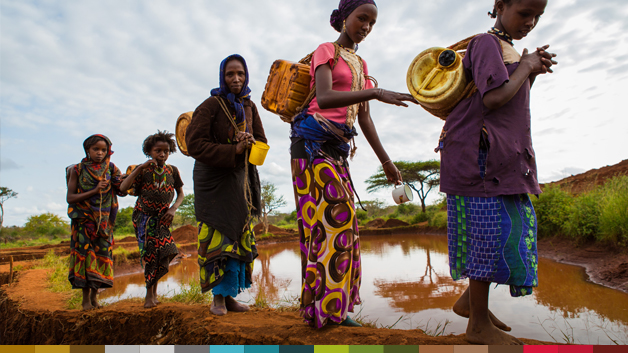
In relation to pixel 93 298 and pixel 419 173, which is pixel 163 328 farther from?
pixel 419 173

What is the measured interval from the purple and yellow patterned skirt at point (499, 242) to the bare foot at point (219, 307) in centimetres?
174

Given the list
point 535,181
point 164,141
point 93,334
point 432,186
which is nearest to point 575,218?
point 535,181

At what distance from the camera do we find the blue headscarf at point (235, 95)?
2848 mm

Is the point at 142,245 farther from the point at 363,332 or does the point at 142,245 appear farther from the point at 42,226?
the point at 42,226

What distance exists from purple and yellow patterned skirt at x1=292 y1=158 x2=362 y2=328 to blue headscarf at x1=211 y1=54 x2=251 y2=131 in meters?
1.05

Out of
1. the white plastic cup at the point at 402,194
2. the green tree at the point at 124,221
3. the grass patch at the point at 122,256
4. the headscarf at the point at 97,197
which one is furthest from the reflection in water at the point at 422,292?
the green tree at the point at 124,221

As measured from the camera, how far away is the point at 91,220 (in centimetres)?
365

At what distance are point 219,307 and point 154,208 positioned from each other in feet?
4.85

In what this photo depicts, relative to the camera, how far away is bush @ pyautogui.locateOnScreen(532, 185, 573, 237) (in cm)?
781

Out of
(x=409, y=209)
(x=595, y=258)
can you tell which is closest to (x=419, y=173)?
(x=409, y=209)

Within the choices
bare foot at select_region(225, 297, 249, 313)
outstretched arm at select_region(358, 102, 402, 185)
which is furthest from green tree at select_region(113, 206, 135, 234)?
outstretched arm at select_region(358, 102, 402, 185)

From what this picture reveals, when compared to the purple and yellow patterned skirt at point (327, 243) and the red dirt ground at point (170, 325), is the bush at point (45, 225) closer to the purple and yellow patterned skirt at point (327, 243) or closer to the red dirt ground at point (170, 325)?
the red dirt ground at point (170, 325)

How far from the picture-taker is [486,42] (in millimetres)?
1668

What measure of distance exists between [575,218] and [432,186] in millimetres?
19052
